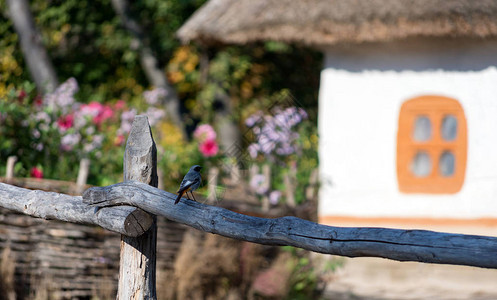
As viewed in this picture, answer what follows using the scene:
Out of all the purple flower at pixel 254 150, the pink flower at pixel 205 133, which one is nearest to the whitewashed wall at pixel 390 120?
the purple flower at pixel 254 150

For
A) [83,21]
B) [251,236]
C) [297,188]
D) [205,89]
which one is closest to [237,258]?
[297,188]

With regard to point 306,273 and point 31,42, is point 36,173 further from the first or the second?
point 31,42

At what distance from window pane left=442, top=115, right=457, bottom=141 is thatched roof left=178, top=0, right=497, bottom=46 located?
2.65 feet

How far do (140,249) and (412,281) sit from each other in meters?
4.48

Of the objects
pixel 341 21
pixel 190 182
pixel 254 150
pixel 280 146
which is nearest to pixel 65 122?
pixel 254 150

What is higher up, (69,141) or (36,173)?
(69,141)

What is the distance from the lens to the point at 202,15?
826cm

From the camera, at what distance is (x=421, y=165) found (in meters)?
7.39

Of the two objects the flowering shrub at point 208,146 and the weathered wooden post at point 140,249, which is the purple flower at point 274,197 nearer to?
the flowering shrub at point 208,146

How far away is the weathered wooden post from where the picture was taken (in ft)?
10.3

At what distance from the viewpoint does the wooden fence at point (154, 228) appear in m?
2.32

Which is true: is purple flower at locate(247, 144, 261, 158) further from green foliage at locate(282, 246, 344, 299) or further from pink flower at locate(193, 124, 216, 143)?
green foliage at locate(282, 246, 344, 299)

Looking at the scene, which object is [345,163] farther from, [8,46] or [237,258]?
[8,46]

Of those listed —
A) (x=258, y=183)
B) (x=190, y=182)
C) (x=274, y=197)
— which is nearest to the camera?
(x=190, y=182)
